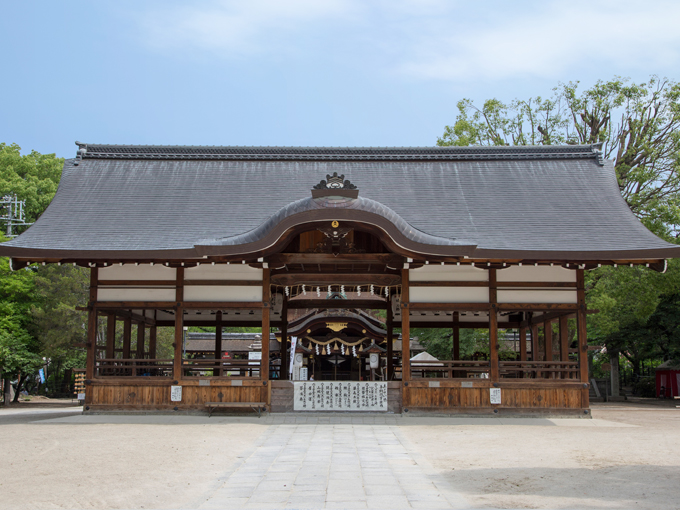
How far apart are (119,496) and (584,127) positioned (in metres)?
22.0

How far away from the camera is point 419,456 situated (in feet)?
25.9

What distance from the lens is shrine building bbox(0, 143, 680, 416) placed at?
12.3 metres

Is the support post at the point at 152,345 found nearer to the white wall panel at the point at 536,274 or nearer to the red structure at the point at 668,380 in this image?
the white wall panel at the point at 536,274

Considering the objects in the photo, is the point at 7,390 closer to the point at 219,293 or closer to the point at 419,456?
the point at 219,293

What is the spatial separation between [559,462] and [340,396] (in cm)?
601

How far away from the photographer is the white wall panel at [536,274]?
13.2 m

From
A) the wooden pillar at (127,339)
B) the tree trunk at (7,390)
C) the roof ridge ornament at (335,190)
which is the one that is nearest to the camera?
the roof ridge ornament at (335,190)

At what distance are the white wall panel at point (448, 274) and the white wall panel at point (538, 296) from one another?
0.56 m

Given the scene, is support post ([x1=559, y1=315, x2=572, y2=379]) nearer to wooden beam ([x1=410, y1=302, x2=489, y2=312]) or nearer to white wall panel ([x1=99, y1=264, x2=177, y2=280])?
wooden beam ([x1=410, y1=302, x2=489, y2=312])

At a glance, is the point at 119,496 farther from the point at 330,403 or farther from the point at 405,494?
the point at 330,403

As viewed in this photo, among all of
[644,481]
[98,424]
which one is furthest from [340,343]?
[644,481]

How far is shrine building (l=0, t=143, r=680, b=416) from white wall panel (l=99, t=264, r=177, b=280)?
0.10 feet

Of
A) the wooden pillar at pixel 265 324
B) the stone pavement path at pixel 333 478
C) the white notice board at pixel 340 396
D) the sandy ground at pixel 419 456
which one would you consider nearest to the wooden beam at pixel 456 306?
the white notice board at pixel 340 396

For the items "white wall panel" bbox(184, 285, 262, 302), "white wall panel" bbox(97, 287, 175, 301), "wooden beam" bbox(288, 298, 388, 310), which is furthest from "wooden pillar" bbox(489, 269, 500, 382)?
"white wall panel" bbox(97, 287, 175, 301)
